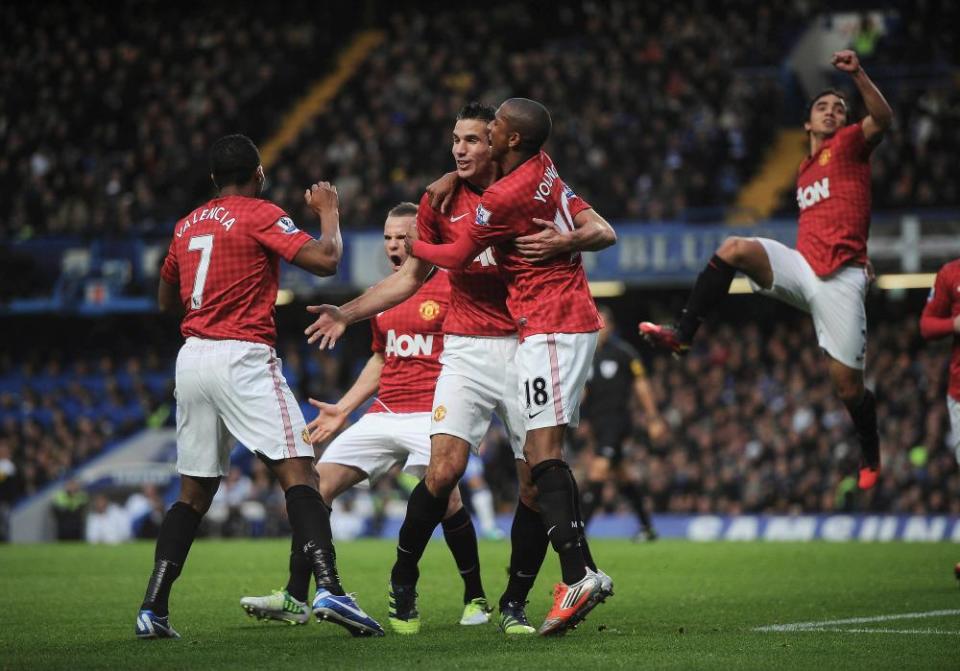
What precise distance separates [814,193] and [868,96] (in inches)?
36.2

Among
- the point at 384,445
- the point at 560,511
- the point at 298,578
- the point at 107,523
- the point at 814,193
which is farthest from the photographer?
the point at 107,523

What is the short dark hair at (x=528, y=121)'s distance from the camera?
6.89 m

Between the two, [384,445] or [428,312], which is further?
[428,312]

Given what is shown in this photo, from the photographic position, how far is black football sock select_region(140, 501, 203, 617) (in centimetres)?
692

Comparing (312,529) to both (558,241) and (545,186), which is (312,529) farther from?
(545,186)

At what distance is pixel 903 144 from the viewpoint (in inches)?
946

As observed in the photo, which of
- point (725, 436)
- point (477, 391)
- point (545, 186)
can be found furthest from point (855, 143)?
point (725, 436)

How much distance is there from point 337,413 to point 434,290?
111 cm

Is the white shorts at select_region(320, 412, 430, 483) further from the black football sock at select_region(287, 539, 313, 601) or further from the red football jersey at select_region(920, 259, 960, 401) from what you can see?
the red football jersey at select_region(920, 259, 960, 401)

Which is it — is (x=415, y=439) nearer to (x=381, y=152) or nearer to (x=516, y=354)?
(x=516, y=354)

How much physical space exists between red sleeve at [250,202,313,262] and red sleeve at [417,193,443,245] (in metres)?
0.72

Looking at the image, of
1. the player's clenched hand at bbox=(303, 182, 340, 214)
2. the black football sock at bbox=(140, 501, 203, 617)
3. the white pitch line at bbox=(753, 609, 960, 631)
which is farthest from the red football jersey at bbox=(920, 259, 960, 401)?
the black football sock at bbox=(140, 501, 203, 617)

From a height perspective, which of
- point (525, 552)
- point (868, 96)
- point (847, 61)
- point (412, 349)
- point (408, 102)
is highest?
point (408, 102)

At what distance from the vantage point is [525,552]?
24.2ft
